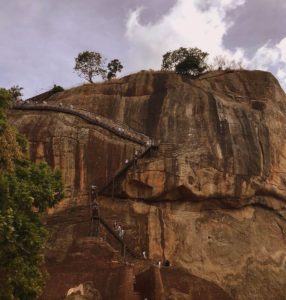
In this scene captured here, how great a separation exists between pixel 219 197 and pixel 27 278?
61.1 ft

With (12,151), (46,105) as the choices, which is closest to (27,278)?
(12,151)

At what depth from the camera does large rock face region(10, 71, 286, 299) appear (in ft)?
110

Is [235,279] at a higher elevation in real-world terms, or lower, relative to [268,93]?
lower

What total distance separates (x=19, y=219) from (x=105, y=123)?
19.5 m

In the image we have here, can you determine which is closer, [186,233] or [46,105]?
[186,233]

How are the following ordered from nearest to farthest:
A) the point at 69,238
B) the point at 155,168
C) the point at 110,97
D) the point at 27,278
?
the point at 27,278, the point at 69,238, the point at 155,168, the point at 110,97

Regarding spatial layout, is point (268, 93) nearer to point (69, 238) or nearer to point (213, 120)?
point (213, 120)

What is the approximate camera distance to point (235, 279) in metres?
33.2

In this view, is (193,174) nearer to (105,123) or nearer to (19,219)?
(105,123)

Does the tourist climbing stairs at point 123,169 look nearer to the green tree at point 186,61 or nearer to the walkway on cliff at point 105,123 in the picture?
the walkway on cliff at point 105,123

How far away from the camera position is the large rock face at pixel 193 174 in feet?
110

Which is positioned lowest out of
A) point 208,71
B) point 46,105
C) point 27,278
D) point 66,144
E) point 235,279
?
point 235,279

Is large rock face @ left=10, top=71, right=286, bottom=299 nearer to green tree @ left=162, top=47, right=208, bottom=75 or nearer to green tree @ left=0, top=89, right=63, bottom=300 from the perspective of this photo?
green tree @ left=162, top=47, right=208, bottom=75

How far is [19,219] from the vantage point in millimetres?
18172
